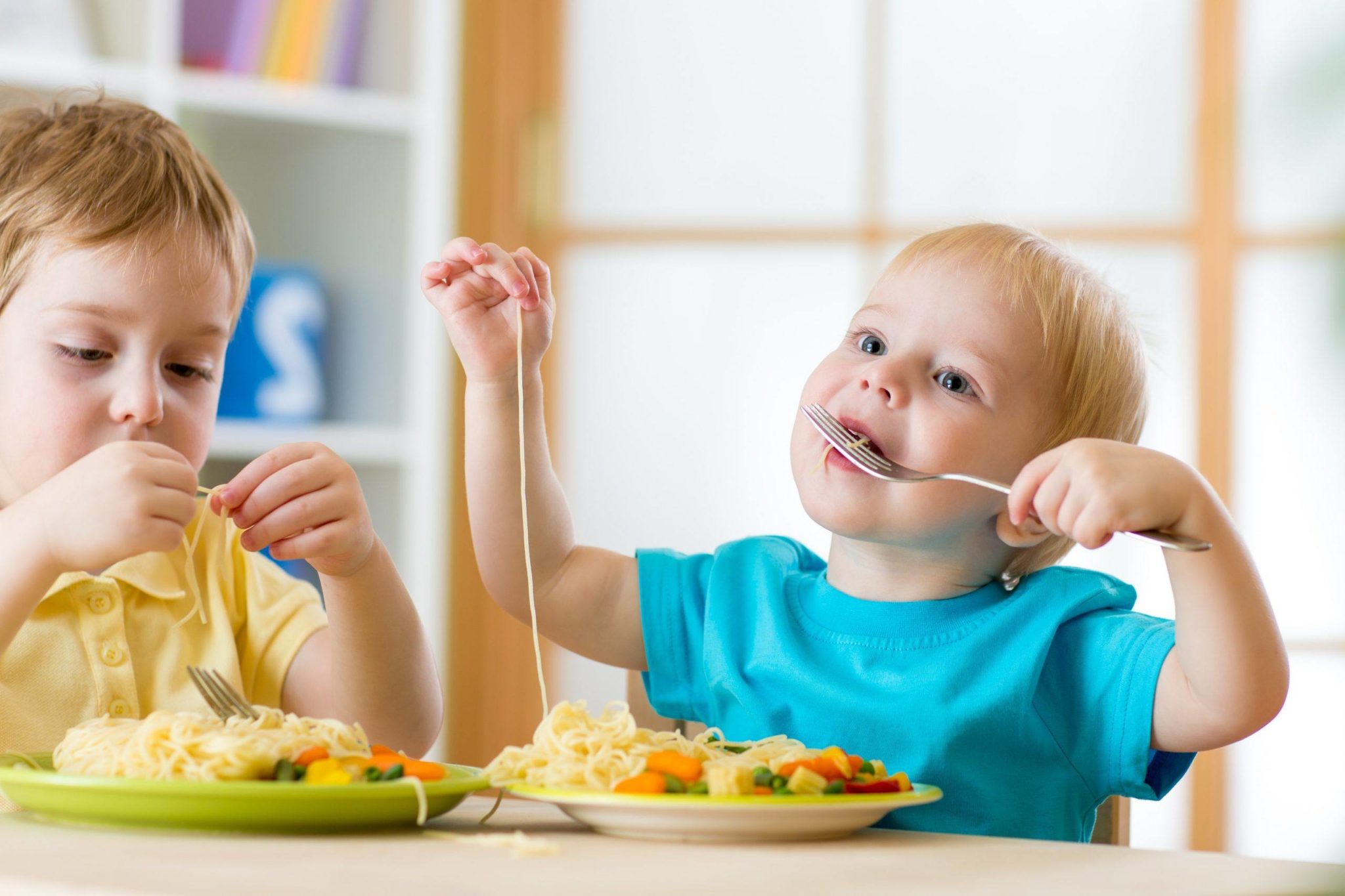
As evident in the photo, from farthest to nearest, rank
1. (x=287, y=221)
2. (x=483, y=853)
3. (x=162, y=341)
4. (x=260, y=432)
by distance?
(x=287, y=221)
(x=260, y=432)
(x=162, y=341)
(x=483, y=853)

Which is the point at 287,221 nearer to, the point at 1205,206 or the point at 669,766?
the point at 1205,206

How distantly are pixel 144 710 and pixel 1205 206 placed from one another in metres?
2.54

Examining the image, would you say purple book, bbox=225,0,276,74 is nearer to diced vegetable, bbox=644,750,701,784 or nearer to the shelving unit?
the shelving unit

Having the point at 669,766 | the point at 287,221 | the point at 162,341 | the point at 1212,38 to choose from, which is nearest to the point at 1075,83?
the point at 1212,38

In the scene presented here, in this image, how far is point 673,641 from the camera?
46.7 inches

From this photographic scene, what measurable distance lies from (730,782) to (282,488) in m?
0.47

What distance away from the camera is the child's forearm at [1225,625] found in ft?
2.80

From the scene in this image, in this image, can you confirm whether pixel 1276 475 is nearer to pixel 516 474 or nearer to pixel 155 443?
pixel 516 474

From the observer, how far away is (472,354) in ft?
3.66

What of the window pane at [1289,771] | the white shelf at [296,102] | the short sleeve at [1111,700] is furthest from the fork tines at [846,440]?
the window pane at [1289,771]

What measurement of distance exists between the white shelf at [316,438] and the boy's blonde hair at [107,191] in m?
1.30

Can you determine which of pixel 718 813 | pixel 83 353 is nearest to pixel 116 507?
pixel 83 353

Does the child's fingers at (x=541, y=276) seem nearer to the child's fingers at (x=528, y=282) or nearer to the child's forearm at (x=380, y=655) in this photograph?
the child's fingers at (x=528, y=282)

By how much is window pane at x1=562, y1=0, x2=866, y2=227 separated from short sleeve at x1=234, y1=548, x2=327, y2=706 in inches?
78.9
